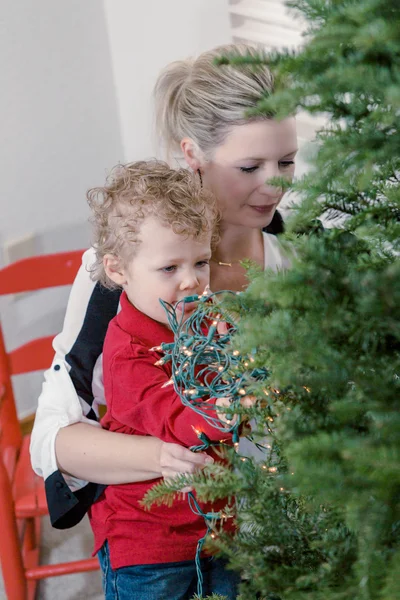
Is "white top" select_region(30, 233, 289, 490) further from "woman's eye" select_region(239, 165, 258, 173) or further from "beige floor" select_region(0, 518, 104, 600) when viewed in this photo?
"beige floor" select_region(0, 518, 104, 600)

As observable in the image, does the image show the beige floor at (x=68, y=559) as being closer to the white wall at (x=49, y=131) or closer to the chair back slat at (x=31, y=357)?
the white wall at (x=49, y=131)

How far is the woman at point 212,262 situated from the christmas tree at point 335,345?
0.46 m

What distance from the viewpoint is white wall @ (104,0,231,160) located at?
6.88 feet

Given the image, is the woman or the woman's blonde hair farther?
the woman's blonde hair

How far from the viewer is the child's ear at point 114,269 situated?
111 centimetres

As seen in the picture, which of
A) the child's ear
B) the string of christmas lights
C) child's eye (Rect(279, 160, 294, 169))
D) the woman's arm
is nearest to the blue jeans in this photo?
the woman's arm

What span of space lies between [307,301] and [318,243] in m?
0.06

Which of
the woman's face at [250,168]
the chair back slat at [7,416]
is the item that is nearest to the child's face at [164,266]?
the woman's face at [250,168]

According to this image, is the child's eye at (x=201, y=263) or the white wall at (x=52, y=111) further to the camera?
the white wall at (x=52, y=111)

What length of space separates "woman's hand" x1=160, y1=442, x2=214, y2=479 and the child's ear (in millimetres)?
291

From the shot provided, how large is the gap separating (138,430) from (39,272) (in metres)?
0.78

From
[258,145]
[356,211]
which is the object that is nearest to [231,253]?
[258,145]

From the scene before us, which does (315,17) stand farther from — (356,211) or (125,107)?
(125,107)

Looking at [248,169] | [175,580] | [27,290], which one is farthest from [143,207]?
[27,290]
